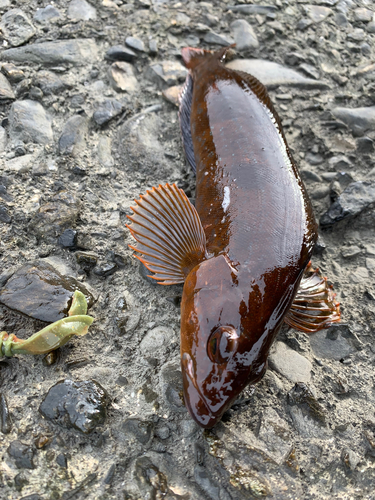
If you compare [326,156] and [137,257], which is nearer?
[137,257]

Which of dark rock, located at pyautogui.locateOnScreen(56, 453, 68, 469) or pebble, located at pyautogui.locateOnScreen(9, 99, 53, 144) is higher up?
pebble, located at pyautogui.locateOnScreen(9, 99, 53, 144)

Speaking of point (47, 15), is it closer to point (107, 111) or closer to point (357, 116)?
point (107, 111)

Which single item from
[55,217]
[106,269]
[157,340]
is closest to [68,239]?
[55,217]

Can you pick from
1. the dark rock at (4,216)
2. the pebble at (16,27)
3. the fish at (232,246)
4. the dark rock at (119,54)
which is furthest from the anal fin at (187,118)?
the pebble at (16,27)

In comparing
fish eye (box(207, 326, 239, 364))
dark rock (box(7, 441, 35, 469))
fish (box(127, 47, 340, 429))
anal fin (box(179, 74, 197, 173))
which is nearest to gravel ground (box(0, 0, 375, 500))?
dark rock (box(7, 441, 35, 469))

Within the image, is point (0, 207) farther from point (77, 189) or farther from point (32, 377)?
point (32, 377)

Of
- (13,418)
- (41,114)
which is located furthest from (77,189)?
(13,418)

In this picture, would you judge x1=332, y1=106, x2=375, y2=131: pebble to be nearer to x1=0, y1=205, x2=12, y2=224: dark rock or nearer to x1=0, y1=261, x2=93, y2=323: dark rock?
x1=0, y1=261, x2=93, y2=323: dark rock
